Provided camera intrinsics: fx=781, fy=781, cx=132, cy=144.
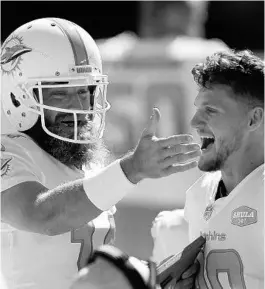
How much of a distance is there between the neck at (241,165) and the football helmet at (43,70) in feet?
1.51

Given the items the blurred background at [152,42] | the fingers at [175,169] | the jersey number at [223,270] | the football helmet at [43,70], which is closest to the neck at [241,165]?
the jersey number at [223,270]

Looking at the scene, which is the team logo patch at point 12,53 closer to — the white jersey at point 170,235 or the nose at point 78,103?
the nose at point 78,103

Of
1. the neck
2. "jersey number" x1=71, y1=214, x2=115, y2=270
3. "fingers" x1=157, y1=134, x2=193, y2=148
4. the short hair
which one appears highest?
the short hair

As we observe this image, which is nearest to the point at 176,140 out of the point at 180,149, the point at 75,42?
the point at 180,149

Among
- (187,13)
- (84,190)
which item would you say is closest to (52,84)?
(84,190)

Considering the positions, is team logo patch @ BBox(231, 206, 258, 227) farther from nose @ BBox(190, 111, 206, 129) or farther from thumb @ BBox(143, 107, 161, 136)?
thumb @ BBox(143, 107, 161, 136)

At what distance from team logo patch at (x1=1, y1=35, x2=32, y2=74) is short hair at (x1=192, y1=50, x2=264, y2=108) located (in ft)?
1.97

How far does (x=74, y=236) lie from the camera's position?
2451 millimetres

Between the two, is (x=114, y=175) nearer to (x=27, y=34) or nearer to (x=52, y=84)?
(x=52, y=84)

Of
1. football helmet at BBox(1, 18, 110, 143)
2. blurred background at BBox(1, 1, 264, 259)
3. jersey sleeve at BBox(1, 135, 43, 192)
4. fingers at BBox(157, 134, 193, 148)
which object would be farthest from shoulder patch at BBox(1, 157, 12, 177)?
blurred background at BBox(1, 1, 264, 259)

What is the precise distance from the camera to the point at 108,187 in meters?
2.21

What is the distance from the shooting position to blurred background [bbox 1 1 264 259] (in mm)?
8469

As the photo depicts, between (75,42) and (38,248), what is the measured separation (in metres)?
0.70

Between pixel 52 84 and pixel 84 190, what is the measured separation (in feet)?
1.50
